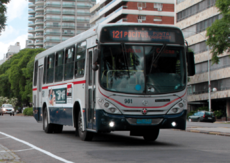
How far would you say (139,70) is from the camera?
12.9 metres

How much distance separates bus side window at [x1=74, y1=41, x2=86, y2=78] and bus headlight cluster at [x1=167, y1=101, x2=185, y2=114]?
125 inches

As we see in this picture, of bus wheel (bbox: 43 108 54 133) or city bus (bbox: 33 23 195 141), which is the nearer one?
city bus (bbox: 33 23 195 141)

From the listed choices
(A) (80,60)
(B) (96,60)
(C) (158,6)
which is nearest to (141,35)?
(B) (96,60)

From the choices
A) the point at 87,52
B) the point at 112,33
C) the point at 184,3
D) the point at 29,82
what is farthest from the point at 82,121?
the point at 29,82

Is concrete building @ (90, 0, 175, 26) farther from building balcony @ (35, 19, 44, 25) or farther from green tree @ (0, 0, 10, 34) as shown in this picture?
building balcony @ (35, 19, 44, 25)

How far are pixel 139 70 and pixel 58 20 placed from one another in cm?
12919

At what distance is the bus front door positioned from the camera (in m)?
13.4

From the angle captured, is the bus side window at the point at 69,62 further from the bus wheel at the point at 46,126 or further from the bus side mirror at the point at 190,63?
the bus side mirror at the point at 190,63

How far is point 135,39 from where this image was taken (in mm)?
13109

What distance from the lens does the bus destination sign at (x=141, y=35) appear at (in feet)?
42.9

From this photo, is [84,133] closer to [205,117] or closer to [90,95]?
[90,95]

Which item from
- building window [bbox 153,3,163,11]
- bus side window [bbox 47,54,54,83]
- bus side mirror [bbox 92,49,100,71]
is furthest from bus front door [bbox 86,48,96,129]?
building window [bbox 153,3,163,11]

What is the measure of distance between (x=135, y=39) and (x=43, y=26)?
5286 inches

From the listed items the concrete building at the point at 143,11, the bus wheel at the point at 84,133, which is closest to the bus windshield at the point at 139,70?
the bus wheel at the point at 84,133
